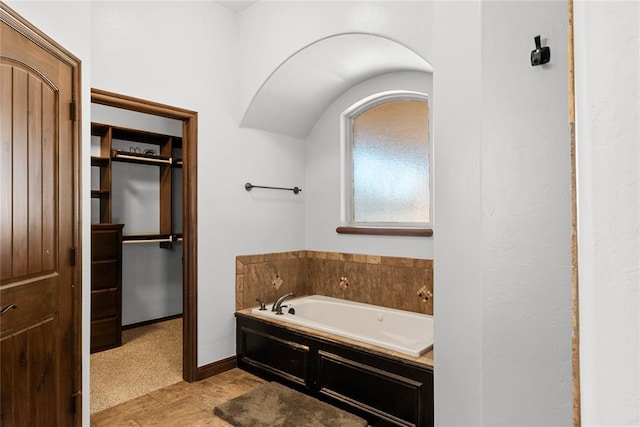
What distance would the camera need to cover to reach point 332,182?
12.4ft

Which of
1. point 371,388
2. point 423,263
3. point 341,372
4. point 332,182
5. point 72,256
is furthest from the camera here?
point 332,182

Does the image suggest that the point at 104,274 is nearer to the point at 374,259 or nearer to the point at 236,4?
the point at 374,259

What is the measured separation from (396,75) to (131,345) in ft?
11.5

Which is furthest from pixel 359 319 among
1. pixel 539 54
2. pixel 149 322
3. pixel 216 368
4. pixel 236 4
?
pixel 236 4

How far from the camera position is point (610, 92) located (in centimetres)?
24

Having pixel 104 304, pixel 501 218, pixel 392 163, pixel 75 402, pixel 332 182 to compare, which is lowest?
pixel 75 402

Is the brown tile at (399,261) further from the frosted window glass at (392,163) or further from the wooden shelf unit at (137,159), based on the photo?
the wooden shelf unit at (137,159)

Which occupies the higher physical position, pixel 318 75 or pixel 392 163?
pixel 318 75

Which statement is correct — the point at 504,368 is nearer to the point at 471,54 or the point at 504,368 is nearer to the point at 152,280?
the point at 471,54

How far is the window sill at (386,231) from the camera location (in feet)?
A: 10.2

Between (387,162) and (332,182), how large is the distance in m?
0.57

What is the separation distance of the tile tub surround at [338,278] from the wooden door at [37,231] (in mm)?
1553

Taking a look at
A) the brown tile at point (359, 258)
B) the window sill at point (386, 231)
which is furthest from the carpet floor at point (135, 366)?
the window sill at point (386, 231)

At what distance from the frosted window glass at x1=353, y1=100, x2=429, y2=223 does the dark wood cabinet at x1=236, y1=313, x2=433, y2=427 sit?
1.36 m
